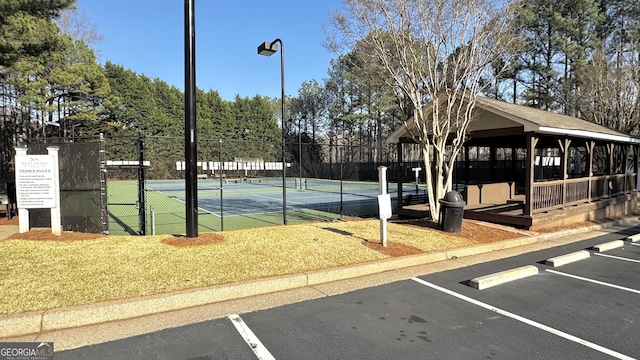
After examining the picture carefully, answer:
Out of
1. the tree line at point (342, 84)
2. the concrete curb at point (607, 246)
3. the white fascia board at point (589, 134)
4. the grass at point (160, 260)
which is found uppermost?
the tree line at point (342, 84)

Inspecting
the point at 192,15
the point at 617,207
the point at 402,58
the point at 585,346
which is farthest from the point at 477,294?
the point at 617,207

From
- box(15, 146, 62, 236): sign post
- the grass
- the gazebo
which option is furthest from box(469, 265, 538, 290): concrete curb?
box(15, 146, 62, 236): sign post

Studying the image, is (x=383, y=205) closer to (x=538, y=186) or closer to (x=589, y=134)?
(x=538, y=186)

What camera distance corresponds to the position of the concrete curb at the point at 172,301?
389cm

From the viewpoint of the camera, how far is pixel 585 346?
3637 millimetres

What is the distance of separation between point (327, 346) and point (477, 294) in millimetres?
2736

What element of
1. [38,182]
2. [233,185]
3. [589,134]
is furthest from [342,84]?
[38,182]

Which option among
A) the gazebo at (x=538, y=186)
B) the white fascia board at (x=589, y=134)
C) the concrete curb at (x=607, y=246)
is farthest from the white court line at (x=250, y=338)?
the white fascia board at (x=589, y=134)

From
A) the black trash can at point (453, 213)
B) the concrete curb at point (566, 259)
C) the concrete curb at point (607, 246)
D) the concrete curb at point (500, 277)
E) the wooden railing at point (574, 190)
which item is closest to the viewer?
the concrete curb at point (500, 277)

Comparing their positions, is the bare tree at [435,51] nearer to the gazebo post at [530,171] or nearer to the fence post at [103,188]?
the gazebo post at [530,171]

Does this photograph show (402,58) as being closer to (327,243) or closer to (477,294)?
(327,243)

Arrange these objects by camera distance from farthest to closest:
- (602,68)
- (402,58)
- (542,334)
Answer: (602,68), (402,58), (542,334)

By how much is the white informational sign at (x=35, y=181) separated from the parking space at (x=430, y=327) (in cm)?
557

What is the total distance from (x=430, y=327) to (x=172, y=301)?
3.24 metres
